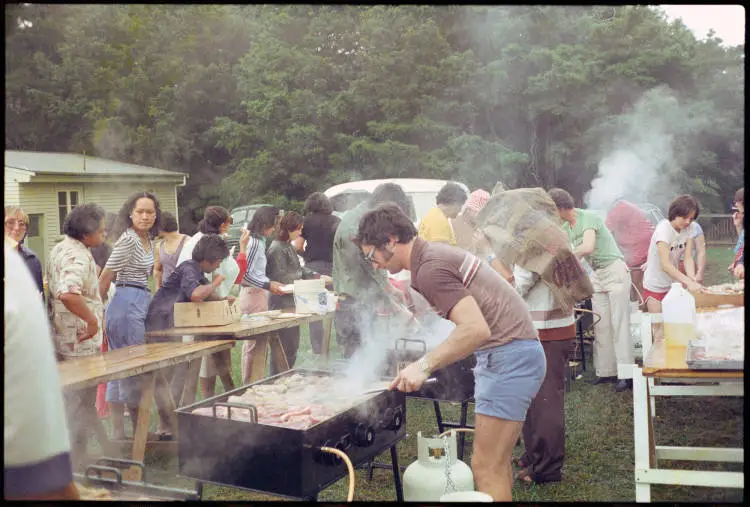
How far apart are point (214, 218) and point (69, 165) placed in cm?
127

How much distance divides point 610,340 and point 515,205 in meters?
2.42

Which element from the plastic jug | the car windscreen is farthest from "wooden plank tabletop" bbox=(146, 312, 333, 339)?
the car windscreen

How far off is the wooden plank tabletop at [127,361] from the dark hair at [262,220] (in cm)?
131

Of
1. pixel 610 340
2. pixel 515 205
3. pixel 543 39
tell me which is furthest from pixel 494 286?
pixel 543 39

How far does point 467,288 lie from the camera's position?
269cm

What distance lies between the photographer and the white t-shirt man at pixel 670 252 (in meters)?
5.13

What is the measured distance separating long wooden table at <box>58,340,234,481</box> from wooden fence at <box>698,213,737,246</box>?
4.89 m

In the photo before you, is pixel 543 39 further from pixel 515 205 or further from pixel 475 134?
pixel 515 205

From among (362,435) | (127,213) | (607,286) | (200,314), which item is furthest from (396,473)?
(607,286)

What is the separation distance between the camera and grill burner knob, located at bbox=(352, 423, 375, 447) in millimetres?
2807

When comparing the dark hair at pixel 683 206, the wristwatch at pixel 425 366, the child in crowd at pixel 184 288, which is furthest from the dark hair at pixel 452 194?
the wristwatch at pixel 425 366

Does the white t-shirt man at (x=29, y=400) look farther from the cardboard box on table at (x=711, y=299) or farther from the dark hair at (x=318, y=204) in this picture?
the dark hair at (x=318, y=204)

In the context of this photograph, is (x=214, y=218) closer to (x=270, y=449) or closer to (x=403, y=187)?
(x=270, y=449)

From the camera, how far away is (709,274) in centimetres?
686
